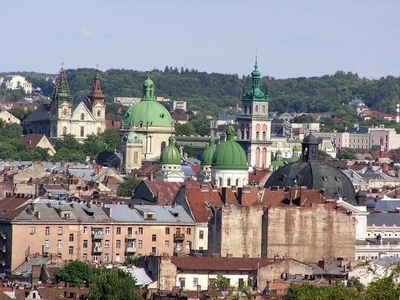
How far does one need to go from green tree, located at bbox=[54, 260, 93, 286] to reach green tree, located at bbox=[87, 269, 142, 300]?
4.58 m

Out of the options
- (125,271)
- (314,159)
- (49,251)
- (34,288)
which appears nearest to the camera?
(34,288)

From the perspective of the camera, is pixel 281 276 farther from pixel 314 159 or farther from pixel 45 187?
pixel 45 187

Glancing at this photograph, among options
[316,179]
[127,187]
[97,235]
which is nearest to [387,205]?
[127,187]

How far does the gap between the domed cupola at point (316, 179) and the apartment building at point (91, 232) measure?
405 inches

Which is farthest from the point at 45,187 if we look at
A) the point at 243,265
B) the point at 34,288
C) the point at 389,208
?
the point at 34,288

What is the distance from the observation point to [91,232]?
99312 millimetres

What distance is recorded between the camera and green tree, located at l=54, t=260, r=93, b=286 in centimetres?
8344

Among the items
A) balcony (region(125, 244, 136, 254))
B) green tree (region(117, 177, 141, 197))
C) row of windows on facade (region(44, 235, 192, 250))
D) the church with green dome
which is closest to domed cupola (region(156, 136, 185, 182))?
green tree (region(117, 177, 141, 197))

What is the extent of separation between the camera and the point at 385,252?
107125 millimetres

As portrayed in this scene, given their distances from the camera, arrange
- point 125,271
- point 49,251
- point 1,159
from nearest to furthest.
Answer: point 125,271, point 49,251, point 1,159

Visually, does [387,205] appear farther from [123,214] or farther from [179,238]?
[123,214]

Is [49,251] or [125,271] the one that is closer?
[125,271]

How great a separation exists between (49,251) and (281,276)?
14.2 m

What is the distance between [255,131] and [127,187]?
53031mm
